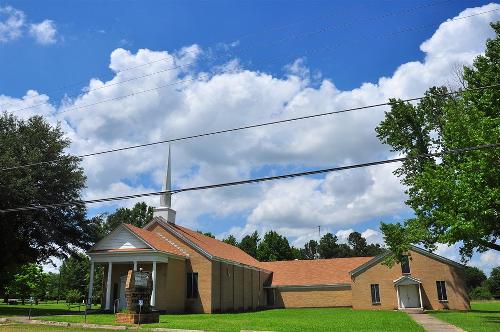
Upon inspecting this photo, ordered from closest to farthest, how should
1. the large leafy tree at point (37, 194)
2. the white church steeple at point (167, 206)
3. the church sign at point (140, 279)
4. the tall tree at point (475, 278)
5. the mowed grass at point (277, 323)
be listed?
the mowed grass at point (277, 323) → the church sign at point (140, 279) → the large leafy tree at point (37, 194) → the white church steeple at point (167, 206) → the tall tree at point (475, 278)

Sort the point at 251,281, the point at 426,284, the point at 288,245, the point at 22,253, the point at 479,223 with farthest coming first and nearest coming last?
the point at 288,245
the point at 251,281
the point at 426,284
the point at 22,253
the point at 479,223

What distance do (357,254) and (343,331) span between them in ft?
306

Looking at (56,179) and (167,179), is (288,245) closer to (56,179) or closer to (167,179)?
(167,179)

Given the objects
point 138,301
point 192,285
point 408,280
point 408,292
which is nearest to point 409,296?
point 408,292

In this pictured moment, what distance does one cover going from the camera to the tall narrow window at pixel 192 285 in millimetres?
37719

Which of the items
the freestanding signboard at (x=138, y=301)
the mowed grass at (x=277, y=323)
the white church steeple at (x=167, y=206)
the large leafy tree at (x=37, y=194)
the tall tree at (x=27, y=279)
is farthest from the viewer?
the white church steeple at (x=167, y=206)

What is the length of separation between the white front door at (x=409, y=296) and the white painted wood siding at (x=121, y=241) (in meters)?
28.1

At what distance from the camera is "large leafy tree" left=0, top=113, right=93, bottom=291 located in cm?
3291

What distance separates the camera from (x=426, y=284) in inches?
1827

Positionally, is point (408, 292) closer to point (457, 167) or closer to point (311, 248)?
point (457, 167)

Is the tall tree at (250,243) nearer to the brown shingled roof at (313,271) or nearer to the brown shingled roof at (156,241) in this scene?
the brown shingled roof at (313,271)

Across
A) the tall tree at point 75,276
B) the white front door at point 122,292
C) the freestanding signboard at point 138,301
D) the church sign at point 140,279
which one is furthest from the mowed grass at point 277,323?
the tall tree at point 75,276

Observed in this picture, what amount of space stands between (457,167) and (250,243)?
6412cm

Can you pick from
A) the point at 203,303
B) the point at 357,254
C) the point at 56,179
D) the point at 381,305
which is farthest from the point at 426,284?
the point at 357,254
